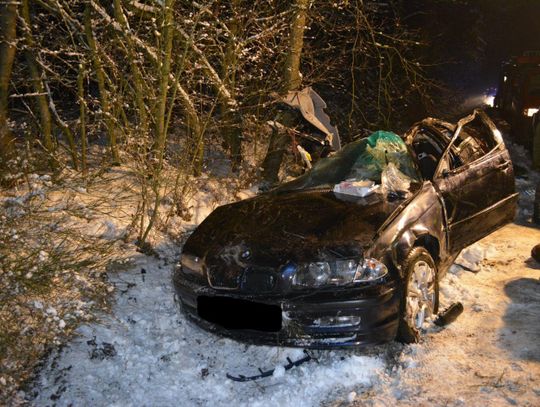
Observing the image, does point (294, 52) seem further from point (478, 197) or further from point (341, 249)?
point (341, 249)

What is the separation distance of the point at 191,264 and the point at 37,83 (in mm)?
4103

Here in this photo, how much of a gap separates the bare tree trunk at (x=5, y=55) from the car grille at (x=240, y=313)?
12.0ft

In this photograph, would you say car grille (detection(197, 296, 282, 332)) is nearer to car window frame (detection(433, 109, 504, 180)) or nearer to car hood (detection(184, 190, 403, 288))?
car hood (detection(184, 190, 403, 288))

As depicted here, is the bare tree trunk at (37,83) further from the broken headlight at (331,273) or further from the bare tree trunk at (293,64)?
the broken headlight at (331,273)

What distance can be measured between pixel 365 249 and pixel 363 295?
319 mm

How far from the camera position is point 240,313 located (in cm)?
379

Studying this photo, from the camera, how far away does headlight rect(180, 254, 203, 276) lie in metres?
4.11

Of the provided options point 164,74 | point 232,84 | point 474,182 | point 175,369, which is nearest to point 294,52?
point 232,84

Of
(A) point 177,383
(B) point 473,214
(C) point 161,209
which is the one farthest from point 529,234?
(A) point 177,383

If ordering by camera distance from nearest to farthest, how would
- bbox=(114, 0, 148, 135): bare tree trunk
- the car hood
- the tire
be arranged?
the car hood < the tire < bbox=(114, 0, 148, 135): bare tree trunk

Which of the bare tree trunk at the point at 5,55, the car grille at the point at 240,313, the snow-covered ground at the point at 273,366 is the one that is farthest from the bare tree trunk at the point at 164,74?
the bare tree trunk at the point at 5,55

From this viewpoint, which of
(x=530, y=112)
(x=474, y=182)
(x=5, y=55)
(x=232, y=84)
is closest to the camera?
(x=474, y=182)

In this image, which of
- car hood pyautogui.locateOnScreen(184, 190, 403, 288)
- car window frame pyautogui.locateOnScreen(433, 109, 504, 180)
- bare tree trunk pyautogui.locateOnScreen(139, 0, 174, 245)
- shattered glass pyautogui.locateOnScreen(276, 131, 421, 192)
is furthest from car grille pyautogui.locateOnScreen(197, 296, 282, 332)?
car window frame pyautogui.locateOnScreen(433, 109, 504, 180)

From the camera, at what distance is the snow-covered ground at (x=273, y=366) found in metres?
3.62
